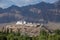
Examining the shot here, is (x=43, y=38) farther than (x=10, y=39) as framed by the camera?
No

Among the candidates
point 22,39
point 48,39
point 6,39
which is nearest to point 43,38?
point 48,39

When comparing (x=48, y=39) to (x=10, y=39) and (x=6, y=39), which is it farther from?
(x=6, y=39)

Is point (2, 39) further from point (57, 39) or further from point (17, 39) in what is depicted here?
point (57, 39)

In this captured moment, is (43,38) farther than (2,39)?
No

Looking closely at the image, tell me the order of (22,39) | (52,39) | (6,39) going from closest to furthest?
(52,39), (22,39), (6,39)

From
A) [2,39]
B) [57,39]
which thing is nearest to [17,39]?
[2,39]

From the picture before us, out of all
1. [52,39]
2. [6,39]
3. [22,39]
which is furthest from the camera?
[6,39]

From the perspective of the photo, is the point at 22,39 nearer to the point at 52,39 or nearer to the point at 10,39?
the point at 10,39
